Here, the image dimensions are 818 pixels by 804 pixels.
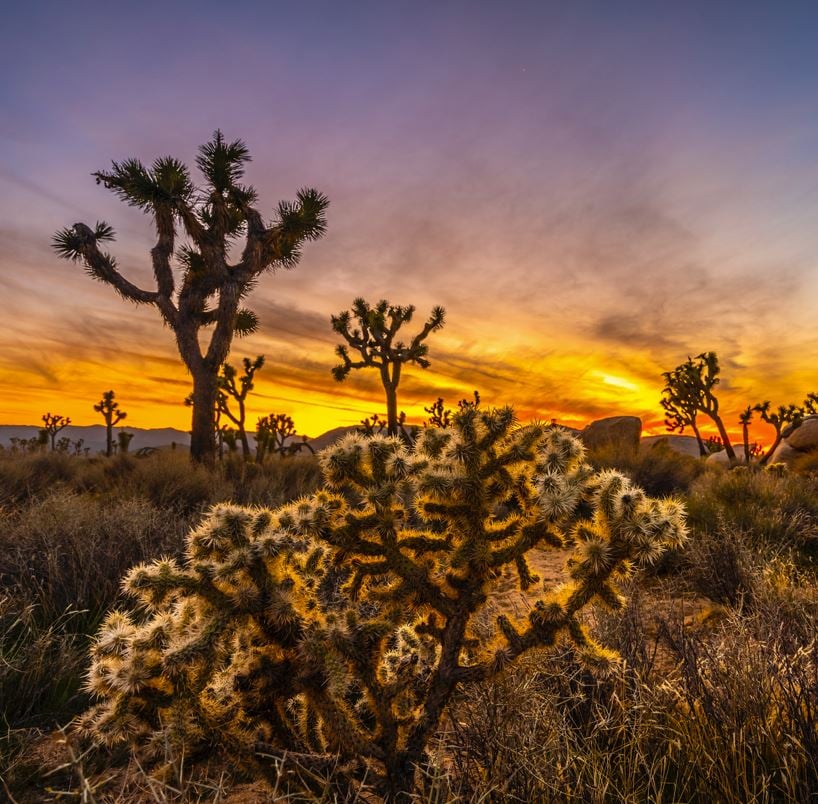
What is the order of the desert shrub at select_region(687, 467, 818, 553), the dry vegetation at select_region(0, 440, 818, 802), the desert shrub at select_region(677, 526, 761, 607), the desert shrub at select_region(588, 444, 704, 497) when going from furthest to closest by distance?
the desert shrub at select_region(588, 444, 704, 497) → the desert shrub at select_region(687, 467, 818, 553) → the desert shrub at select_region(677, 526, 761, 607) → the dry vegetation at select_region(0, 440, 818, 802)

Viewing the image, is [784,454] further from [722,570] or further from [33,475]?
[33,475]

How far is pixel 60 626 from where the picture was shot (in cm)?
A: 406

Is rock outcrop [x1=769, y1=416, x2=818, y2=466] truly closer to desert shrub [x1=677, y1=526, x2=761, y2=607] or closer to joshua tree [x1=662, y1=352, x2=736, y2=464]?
joshua tree [x1=662, y1=352, x2=736, y2=464]

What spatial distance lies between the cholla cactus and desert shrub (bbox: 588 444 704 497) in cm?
1212

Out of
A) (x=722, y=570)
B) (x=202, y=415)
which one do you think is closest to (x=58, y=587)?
(x=722, y=570)

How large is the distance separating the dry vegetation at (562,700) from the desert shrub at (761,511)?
17 centimetres

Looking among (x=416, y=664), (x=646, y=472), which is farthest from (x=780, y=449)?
(x=416, y=664)

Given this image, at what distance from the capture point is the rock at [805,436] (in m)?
27.5

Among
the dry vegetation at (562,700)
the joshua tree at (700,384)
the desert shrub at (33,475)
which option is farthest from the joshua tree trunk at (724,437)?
the desert shrub at (33,475)

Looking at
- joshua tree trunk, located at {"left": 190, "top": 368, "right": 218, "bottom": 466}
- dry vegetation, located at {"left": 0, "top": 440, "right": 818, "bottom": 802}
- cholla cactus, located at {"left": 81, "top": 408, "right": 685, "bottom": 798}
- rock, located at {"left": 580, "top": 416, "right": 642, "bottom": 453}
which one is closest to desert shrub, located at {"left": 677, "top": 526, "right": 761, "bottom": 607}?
dry vegetation, located at {"left": 0, "top": 440, "right": 818, "bottom": 802}

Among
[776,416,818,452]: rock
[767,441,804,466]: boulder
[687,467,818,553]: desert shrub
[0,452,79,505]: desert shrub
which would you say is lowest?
[0,452,79,505]: desert shrub

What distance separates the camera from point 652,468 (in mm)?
14688

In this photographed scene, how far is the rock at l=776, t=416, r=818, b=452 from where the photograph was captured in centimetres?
2753

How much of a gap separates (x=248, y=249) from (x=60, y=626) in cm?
1343
